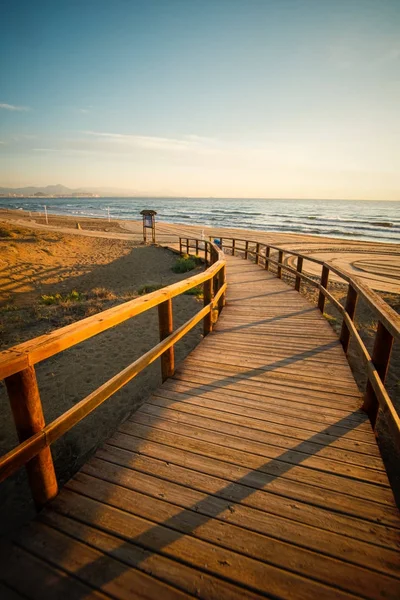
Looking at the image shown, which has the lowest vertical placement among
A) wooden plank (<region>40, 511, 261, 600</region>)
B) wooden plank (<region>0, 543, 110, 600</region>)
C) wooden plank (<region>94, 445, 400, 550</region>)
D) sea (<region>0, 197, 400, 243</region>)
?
sea (<region>0, 197, 400, 243</region>)

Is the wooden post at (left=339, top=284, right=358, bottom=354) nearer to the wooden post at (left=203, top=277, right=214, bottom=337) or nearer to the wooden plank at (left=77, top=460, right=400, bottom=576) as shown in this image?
the wooden post at (left=203, top=277, right=214, bottom=337)

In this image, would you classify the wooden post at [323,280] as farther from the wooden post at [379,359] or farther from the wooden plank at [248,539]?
the wooden plank at [248,539]

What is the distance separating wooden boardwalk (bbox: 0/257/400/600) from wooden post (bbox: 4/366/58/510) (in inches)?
4.9

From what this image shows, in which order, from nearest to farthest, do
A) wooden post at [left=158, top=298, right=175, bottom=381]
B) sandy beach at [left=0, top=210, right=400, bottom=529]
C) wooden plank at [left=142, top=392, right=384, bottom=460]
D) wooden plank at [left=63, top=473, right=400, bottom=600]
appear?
1. wooden plank at [left=63, top=473, right=400, bottom=600]
2. wooden plank at [left=142, top=392, right=384, bottom=460]
3. wooden post at [left=158, top=298, right=175, bottom=381]
4. sandy beach at [left=0, top=210, right=400, bottom=529]

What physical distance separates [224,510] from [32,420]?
4.39 ft

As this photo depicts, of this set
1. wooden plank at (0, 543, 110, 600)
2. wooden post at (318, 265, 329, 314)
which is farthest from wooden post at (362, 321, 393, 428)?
wooden post at (318, 265, 329, 314)

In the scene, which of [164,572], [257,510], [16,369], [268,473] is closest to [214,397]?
[268,473]

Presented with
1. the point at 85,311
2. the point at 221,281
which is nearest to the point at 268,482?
the point at 221,281

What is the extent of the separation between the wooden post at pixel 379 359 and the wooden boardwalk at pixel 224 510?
0.10 metres

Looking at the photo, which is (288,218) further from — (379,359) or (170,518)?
(170,518)

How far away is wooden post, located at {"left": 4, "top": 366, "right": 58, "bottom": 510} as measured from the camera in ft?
5.25

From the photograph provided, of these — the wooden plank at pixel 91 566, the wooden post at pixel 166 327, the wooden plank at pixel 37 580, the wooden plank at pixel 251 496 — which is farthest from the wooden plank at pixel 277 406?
the wooden plank at pixel 37 580

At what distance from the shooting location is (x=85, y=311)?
28.6ft

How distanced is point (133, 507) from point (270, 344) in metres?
3.26
